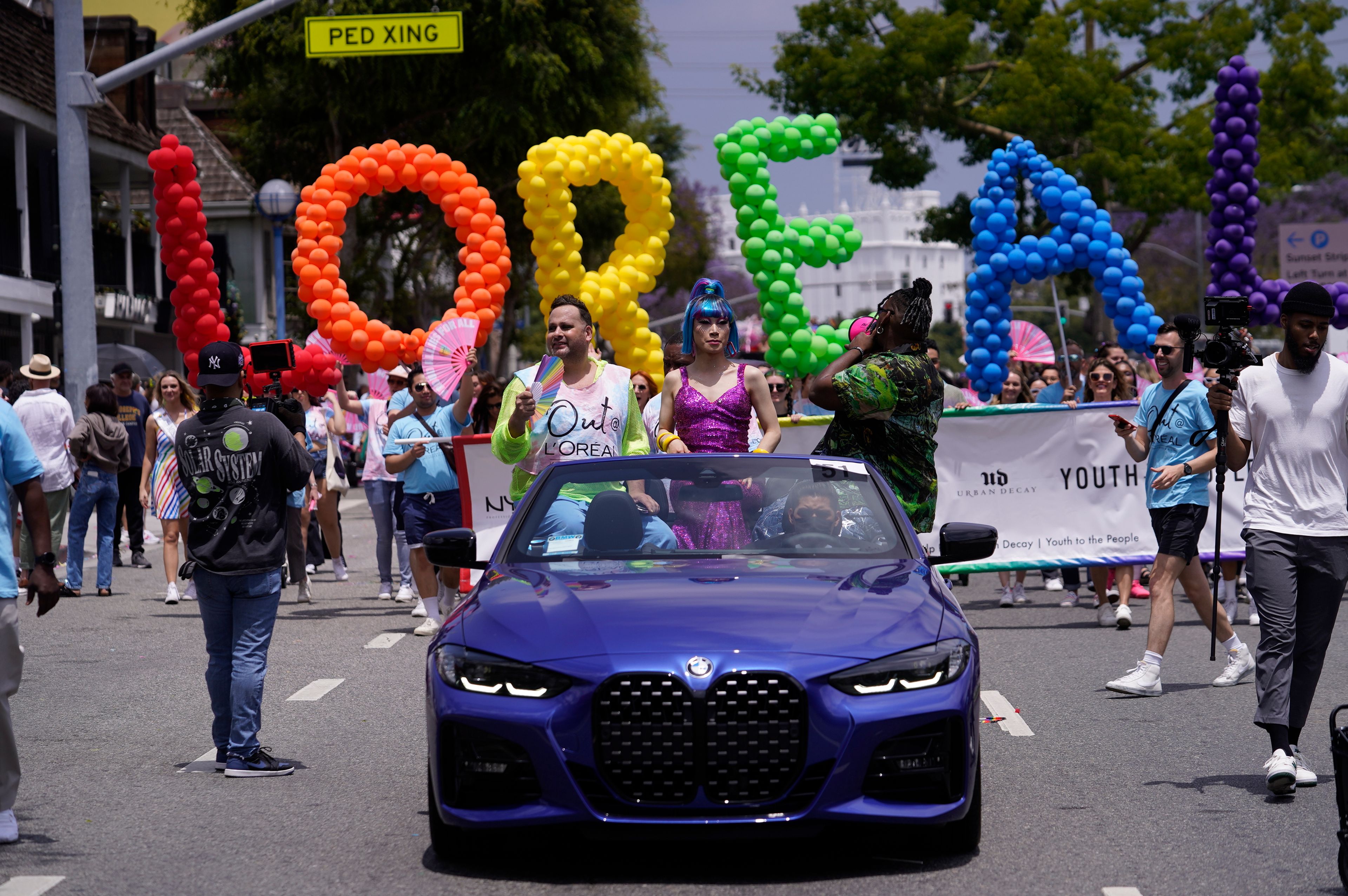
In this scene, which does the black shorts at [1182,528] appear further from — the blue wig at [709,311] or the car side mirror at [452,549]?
the car side mirror at [452,549]

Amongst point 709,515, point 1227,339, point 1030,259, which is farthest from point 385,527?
point 1227,339

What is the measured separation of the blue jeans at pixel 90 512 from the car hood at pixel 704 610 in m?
9.99

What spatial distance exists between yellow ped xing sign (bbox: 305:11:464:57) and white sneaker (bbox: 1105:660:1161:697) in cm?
963

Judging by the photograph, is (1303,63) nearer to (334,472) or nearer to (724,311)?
(334,472)

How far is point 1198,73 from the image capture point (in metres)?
34.0

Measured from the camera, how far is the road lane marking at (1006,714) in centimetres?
817

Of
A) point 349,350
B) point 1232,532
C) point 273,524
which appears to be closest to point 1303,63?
point 1232,532

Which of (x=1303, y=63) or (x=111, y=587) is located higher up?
(x=1303, y=63)

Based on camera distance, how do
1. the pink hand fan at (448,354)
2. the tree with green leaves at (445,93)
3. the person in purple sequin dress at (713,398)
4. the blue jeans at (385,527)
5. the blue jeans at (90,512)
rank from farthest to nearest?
the tree with green leaves at (445,93) < the blue jeans at (90,512) < the blue jeans at (385,527) < the pink hand fan at (448,354) < the person in purple sequin dress at (713,398)

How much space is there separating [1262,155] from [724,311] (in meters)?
27.4

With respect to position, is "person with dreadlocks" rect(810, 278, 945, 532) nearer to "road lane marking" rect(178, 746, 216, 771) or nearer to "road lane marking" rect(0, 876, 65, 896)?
"road lane marking" rect(178, 746, 216, 771)

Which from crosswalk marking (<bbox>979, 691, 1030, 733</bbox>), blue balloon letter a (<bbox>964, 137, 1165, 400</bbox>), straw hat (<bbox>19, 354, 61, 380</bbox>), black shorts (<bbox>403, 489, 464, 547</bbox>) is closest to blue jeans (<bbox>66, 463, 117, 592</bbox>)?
straw hat (<bbox>19, 354, 61, 380</bbox>)

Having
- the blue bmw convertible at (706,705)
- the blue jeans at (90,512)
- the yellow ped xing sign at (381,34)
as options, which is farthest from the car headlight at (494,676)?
the yellow ped xing sign at (381,34)

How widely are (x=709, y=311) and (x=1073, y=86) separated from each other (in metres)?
26.0
